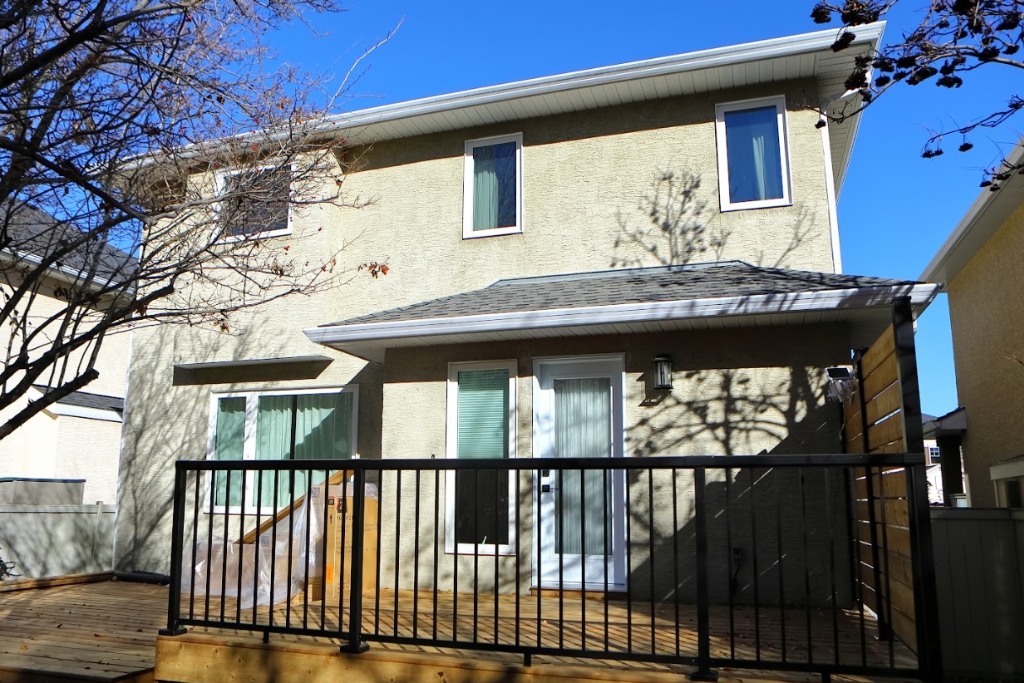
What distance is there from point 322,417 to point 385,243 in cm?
206

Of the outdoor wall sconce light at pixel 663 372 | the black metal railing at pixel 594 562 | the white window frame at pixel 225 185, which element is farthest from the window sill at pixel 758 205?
the white window frame at pixel 225 185

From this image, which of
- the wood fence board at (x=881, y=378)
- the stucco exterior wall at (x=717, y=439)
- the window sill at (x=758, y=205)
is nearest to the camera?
the wood fence board at (x=881, y=378)

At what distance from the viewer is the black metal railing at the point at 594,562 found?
419 cm

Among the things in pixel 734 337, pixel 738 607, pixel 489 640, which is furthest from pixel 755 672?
pixel 734 337

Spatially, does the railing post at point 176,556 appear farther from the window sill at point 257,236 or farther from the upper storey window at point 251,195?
the window sill at point 257,236

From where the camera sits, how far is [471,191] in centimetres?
951

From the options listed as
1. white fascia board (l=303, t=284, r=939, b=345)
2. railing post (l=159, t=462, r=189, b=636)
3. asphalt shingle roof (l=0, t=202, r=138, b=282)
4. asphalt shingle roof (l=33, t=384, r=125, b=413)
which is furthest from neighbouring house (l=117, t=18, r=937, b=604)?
asphalt shingle roof (l=33, t=384, r=125, b=413)

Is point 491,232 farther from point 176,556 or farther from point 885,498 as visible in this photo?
point 885,498

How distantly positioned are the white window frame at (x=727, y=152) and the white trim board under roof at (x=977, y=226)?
6.50 feet

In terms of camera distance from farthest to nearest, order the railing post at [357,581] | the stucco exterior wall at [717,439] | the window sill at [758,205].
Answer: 1. the window sill at [758,205]
2. the stucco exterior wall at [717,439]
3. the railing post at [357,581]

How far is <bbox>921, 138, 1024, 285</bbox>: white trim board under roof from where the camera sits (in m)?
9.45

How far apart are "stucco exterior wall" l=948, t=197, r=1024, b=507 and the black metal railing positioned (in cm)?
441

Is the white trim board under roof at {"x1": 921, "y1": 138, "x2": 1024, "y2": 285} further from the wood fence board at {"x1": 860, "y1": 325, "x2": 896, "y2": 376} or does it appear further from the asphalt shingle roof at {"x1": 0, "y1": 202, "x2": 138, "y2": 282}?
the asphalt shingle roof at {"x1": 0, "y1": 202, "x2": 138, "y2": 282}

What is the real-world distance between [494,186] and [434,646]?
5.89 meters
